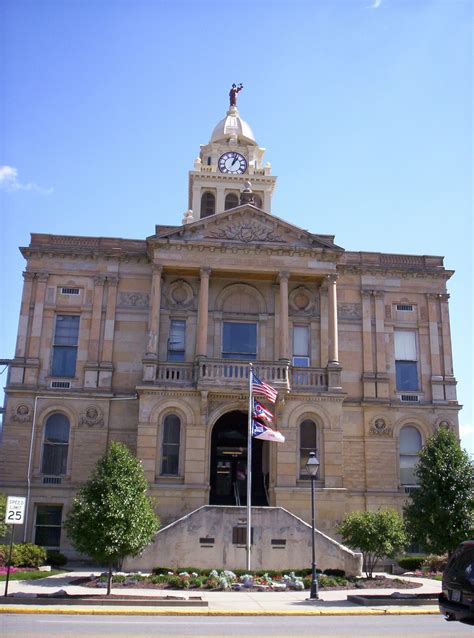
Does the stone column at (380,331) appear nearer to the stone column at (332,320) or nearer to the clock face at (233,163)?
the stone column at (332,320)

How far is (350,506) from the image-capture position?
1425 inches

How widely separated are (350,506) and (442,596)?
2173 centimetres

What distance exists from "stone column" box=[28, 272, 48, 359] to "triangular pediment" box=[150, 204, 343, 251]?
687 centimetres

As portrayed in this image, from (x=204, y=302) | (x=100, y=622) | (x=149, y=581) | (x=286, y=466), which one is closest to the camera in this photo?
(x=100, y=622)

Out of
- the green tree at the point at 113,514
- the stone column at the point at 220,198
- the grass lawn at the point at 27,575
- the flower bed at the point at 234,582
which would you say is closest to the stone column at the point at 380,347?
the flower bed at the point at 234,582

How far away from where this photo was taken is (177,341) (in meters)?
37.3

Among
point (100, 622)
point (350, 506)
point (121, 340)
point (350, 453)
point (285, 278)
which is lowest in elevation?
point (100, 622)

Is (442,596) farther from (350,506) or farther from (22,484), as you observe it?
(22,484)

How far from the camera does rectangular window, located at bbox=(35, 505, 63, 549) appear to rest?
34.8 meters

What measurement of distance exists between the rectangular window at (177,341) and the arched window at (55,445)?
639 cm

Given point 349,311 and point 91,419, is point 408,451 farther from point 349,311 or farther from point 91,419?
point 91,419

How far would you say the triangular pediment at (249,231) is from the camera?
3694cm

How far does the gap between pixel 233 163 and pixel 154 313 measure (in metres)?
22.8

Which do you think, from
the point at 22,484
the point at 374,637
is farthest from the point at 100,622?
the point at 22,484
